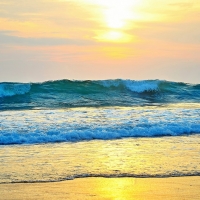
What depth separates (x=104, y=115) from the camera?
18.7 metres

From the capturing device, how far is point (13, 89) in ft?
96.7

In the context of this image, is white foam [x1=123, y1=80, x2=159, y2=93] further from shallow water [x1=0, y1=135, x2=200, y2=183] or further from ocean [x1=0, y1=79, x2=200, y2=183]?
shallow water [x1=0, y1=135, x2=200, y2=183]

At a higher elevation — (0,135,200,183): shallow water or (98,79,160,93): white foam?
(98,79,160,93): white foam

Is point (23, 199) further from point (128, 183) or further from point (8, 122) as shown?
point (8, 122)

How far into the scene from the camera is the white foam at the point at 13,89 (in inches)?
1135

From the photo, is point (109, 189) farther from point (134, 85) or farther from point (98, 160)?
point (134, 85)

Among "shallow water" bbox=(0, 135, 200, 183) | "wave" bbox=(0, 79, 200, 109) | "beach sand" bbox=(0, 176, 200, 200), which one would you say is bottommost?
"beach sand" bbox=(0, 176, 200, 200)

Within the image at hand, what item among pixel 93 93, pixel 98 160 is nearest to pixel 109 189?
pixel 98 160

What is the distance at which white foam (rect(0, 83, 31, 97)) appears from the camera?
2884 centimetres

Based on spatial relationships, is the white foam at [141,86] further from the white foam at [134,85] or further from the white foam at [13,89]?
the white foam at [13,89]

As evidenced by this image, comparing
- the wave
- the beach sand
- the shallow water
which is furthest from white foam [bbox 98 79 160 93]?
the beach sand

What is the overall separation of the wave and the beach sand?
15.4m

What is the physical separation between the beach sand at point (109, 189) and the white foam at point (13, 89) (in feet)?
68.8

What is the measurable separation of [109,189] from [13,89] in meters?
22.4
